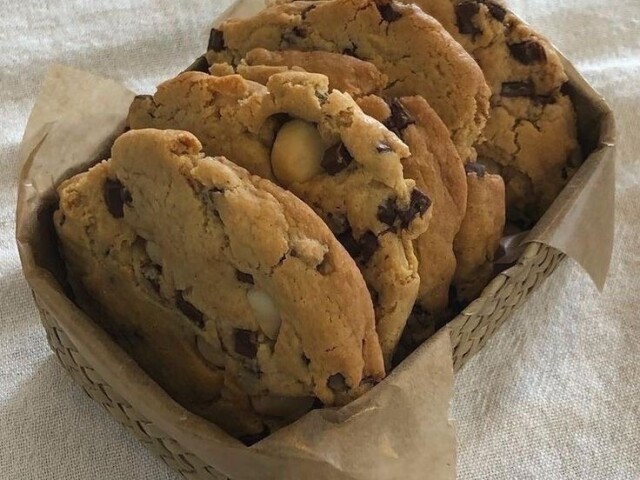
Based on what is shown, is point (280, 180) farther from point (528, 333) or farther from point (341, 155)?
point (528, 333)

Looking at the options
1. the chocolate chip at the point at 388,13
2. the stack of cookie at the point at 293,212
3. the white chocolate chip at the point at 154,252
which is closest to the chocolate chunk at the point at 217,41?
the stack of cookie at the point at 293,212

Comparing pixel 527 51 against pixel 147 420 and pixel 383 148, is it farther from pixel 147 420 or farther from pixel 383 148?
pixel 147 420

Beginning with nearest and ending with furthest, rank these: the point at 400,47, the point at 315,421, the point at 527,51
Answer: the point at 315,421
the point at 400,47
the point at 527,51

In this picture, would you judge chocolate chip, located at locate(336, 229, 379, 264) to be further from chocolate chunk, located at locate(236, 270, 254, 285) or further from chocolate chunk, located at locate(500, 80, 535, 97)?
chocolate chunk, located at locate(500, 80, 535, 97)

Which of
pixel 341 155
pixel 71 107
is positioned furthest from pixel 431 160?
pixel 71 107

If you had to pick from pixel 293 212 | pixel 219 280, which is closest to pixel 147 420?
pixel 219 280

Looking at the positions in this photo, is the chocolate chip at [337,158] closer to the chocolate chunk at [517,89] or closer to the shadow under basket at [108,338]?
the shadow under basket at [108,338]
